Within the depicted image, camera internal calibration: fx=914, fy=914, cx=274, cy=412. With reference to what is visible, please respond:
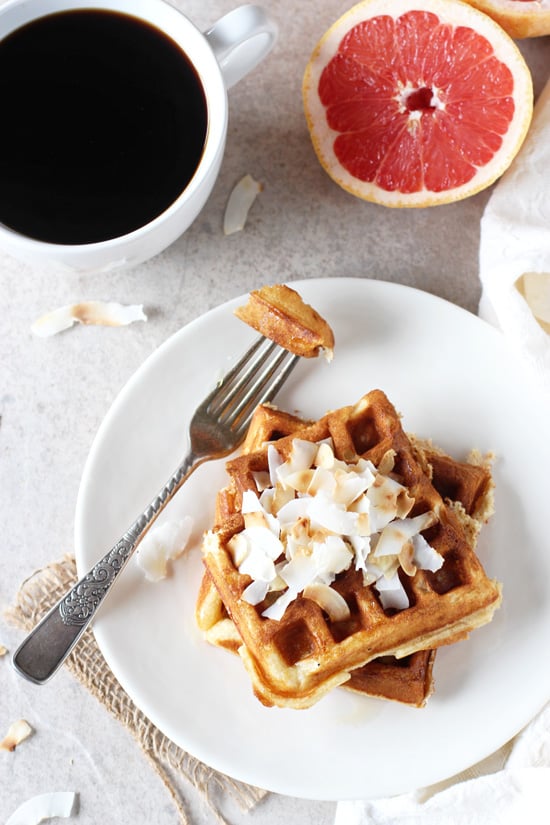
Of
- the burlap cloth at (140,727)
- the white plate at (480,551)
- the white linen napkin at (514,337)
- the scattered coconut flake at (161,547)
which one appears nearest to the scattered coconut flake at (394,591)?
the white plate at (480,551)

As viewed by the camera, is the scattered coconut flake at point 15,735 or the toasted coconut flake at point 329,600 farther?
the scattered coconut flake at point 15,735

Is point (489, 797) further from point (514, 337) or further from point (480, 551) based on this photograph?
point (514, 337)

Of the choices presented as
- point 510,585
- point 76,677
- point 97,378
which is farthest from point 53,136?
point 510,585

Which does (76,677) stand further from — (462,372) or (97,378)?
(462,372)

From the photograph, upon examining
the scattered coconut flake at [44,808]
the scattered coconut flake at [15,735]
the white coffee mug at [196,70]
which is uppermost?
the white coffee mug at [196,70]

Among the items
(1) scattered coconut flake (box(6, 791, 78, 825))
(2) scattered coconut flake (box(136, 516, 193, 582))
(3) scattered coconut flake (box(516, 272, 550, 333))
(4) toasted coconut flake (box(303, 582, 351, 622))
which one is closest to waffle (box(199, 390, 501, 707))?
(4) toasted coconut flake (box(303, 582, 351, 622))

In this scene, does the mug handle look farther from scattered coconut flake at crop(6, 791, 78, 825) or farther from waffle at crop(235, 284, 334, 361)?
scattered coconut flake at crop(6, 791, 78, 825)

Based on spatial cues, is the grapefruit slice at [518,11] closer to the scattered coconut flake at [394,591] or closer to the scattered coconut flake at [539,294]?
the scattered coconut flake at [539,294]
